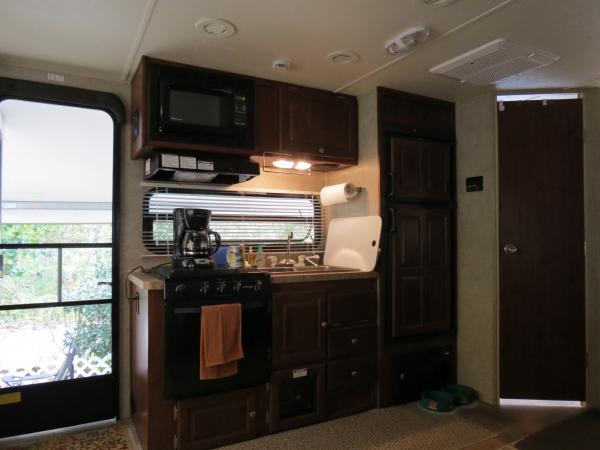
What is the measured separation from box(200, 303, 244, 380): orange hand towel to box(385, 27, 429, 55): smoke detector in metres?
1.75

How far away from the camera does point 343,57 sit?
8.43 feet

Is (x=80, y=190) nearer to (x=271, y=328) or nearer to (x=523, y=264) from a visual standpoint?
(x=271, y=328)

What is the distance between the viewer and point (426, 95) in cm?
321

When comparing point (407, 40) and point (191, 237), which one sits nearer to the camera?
point (407, 40)

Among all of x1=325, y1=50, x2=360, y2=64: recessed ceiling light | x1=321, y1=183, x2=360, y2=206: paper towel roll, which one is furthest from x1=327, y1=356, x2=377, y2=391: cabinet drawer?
x1=325, y1=50, x2=360, y2=64: recessed ceiling light

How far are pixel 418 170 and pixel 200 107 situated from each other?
1.67 m

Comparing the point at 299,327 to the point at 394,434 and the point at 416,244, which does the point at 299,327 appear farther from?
the point at 416,244

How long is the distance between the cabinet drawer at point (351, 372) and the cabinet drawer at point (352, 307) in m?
0.27

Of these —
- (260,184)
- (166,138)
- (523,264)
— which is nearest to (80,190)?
(166,138)

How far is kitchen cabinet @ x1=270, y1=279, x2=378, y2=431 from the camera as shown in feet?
8.63

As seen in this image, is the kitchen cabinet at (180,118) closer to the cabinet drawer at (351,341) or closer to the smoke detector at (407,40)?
the smoke detector at (407,40)

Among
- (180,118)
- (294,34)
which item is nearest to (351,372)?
(180,118)

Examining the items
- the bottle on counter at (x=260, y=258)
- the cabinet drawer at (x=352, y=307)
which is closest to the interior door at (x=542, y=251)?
the cabinet drawer at (x=352, y=307)

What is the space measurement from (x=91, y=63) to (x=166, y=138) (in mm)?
716
